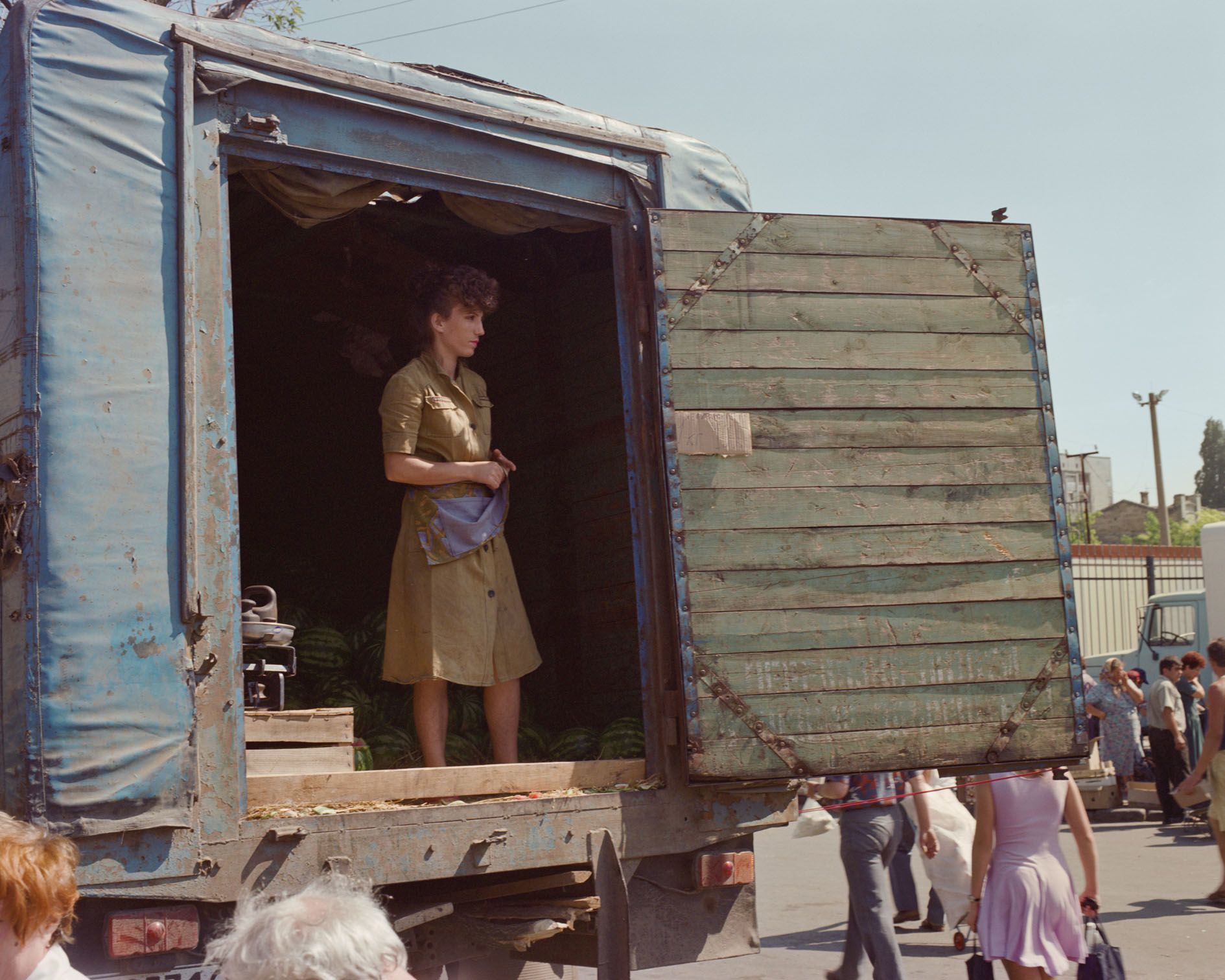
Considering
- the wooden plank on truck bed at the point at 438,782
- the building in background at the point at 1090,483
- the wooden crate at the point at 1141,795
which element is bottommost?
the wooden crate at the point at 1141,795

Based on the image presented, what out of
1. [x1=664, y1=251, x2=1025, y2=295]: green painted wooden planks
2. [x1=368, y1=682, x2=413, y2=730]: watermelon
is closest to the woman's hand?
[x1=664, y1=251, x2=1025, y2=295]: green painted wooden planks

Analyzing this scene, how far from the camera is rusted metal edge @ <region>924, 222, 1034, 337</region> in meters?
5.73

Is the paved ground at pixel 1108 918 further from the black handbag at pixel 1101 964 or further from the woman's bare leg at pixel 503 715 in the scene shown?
the woman's bare leg at pixel 503 715

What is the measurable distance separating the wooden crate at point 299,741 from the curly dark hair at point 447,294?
1730mm

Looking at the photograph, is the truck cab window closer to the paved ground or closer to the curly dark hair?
the paved ground

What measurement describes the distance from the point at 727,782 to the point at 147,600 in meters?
2.16

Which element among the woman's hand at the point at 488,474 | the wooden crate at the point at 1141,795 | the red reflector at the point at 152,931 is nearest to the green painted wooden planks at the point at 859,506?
the woman's hand at the point at 488,474

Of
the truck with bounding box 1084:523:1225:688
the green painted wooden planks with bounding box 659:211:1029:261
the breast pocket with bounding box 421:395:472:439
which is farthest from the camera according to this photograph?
the truck with bounding box 1084:523:1225:688

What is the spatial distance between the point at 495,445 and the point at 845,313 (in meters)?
2.94

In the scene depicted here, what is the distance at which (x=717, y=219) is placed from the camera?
5.45 metres

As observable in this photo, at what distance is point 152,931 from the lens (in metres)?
4.02

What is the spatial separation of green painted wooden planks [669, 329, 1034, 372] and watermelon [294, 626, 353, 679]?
2857 millimetres

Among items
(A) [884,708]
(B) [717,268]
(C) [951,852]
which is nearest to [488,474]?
(B) [717,268]

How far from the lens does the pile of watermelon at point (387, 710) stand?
6305 mm
